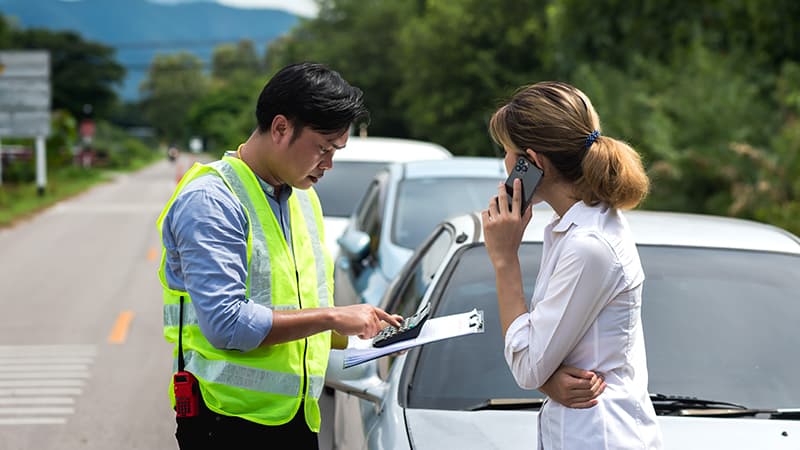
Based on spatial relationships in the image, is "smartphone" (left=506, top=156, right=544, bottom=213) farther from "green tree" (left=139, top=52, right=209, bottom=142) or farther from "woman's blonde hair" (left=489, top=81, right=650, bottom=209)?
"green tree" (left=139, top=52, right=209, bottom=142)

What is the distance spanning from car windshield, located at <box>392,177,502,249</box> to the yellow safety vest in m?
4.64

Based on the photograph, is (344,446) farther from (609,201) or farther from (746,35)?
(746,35)

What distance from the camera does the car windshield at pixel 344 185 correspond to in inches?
401

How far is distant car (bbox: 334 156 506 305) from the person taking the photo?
705 centimetres

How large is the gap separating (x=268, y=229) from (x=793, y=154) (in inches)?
519

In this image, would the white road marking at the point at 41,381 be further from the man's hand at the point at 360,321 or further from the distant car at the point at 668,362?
the man's hand at the point at 360,321

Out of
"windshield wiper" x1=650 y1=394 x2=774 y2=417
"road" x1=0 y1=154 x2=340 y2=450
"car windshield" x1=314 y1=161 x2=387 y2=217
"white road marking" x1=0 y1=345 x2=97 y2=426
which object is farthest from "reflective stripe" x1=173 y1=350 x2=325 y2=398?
"car windshield" x1=314 y1=161 x2=387 y2=217

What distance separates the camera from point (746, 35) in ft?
74.8

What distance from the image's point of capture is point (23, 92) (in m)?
32.7

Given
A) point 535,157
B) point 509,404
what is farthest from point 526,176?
point 509,404

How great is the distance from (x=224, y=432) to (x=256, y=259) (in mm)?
437

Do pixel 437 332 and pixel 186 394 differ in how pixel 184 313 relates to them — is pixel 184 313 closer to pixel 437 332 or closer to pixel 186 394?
pixel 186 394

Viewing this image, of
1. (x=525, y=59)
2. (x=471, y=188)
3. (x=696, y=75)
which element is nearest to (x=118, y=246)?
(x=696, y=75)

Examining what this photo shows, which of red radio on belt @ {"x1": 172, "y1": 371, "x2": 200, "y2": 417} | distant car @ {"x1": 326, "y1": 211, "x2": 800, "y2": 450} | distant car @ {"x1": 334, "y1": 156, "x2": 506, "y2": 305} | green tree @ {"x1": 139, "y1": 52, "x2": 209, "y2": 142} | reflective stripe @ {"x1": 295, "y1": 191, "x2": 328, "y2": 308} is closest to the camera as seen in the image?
red radio on belt @ {"x1": 172, "y1": 371, "x2": 200, "y2": 417}
